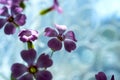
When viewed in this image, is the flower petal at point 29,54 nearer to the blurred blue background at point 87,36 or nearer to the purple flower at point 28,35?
the purple flower at point 28,35

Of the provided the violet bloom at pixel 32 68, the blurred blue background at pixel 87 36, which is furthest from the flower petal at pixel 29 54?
the blurred blue background at pixel 87 36

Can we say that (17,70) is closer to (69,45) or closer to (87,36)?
(69,45)

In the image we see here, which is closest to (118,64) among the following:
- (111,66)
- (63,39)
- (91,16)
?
Result: (111,66)

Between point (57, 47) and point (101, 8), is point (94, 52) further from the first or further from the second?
point (57, 47)

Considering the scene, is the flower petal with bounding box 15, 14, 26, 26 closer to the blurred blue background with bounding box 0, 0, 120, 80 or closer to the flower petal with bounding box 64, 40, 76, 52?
the flower petal with bounding box 64, 40, 76, 52

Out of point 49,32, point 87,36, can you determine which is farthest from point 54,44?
point 87,36
